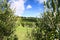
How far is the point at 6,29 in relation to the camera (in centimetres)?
1864

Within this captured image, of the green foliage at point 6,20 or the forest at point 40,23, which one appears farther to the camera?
the green foliage at point 6,20

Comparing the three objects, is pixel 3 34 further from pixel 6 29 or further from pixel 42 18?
pixel 42 18

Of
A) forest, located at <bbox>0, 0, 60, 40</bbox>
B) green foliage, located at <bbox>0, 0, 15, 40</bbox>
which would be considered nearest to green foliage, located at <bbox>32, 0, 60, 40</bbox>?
forest, located at <bbox>0, 0, 60, 40</bbox>

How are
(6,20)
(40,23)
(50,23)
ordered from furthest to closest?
(6,20), (40,23), (50,23)

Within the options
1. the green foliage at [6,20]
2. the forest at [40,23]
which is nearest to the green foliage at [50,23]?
the forest at [40,23]

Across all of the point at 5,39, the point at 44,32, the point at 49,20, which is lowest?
the point at 5,39

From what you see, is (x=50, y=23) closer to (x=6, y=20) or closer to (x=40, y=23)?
(x=40, y=23)

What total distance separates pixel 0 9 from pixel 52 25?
20.2 feet

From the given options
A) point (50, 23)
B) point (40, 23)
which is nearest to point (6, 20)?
point (40, 23)

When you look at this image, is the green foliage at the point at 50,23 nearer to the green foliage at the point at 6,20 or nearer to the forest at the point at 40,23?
the forest at the point at 40,23

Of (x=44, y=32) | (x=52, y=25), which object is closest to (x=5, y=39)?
(x=44, y=32)

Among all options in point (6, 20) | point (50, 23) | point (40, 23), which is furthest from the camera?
point (6, 20)

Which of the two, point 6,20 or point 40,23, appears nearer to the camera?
point 40,23

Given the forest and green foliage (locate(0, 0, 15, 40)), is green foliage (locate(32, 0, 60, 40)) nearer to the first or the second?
the forest
